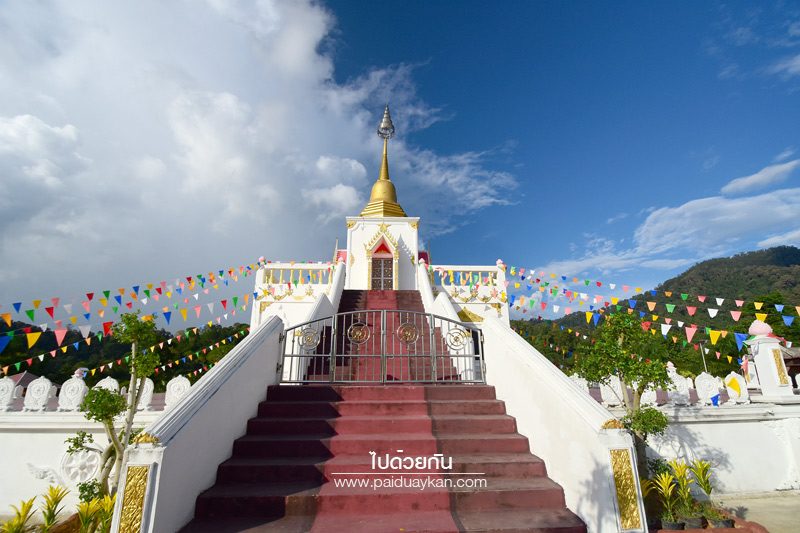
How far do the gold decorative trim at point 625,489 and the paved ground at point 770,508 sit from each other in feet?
16.8

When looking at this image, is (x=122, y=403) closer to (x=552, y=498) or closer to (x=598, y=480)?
(x=552, y=498)

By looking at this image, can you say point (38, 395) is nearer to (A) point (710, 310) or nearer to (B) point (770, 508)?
(B) point (770, 508)

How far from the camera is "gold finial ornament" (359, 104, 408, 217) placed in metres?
21.6

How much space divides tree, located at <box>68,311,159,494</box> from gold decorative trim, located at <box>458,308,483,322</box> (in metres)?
12.0

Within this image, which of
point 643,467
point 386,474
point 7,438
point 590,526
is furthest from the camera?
point 7,438

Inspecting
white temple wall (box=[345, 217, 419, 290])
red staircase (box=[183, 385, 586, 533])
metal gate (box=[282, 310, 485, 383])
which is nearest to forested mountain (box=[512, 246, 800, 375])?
metal gate (box=[282, 310, 485, 383])

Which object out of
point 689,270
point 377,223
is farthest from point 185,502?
point 689,270

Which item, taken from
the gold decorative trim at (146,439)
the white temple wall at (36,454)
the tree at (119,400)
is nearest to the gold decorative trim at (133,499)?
the gold decorative trim at (146,439)

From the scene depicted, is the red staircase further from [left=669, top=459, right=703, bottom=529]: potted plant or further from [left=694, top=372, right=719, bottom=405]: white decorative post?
[left=694, top=372, right=719, bottom=405]: white decorative post

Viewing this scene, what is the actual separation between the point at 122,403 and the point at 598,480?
6.67 metres

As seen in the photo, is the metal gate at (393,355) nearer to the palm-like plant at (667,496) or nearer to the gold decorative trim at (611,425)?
the gold decorative trim at (611,425)

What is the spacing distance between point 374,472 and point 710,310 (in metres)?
11.3

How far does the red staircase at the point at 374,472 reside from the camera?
137 inches

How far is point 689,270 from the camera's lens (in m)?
79.0
